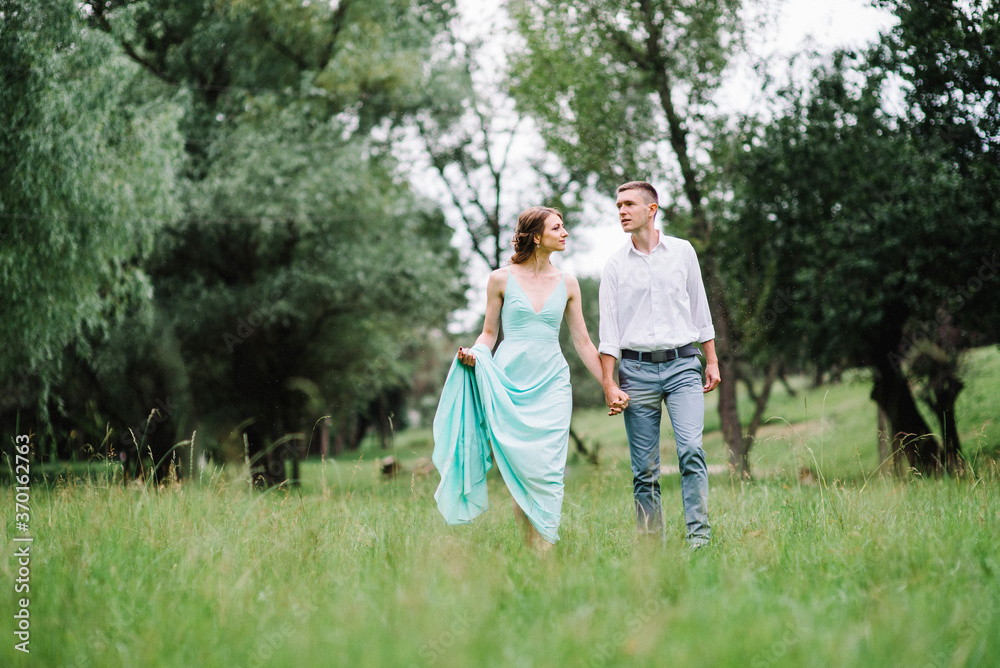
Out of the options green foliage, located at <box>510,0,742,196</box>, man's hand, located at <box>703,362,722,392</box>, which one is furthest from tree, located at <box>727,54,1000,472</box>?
man's hand, located at <box>703,362,722,392</box>

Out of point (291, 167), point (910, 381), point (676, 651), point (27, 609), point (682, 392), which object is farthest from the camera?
point (291, 167)

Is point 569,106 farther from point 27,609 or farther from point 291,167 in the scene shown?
point 27,609

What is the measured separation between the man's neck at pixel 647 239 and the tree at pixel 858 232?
6.54 m

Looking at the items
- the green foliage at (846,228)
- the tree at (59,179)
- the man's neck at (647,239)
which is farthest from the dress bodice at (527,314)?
the tree at (59,179)

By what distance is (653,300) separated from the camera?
4746mm

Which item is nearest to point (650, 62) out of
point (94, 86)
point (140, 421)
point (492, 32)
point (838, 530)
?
point (492, 32)

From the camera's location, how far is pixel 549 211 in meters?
4.73

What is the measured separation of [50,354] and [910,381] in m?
12.8

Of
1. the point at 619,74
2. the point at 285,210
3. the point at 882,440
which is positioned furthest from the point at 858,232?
the point at 285,210

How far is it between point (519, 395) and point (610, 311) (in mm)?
803

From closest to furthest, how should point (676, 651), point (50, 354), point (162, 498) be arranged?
point (676, 651) < point (162, 498) < point (50, 354)

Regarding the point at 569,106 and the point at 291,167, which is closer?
the point at 569,106

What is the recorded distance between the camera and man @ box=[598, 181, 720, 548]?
4.58m

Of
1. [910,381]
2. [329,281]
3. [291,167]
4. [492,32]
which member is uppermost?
[492,32]
